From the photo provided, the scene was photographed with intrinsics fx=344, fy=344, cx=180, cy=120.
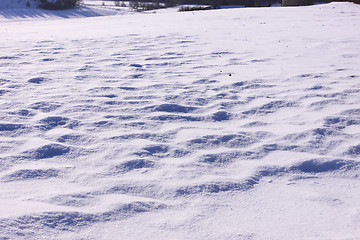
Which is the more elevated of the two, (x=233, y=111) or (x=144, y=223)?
(x=233, y=111)

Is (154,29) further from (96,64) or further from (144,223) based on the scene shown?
(144,223)

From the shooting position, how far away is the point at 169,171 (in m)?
2.20

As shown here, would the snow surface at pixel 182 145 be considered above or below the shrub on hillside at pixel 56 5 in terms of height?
below

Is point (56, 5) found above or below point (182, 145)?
above

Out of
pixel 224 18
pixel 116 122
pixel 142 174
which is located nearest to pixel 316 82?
pixel 116 122

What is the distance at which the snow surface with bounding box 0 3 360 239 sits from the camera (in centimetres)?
174

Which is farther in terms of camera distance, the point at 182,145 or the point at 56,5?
the point at 56,5

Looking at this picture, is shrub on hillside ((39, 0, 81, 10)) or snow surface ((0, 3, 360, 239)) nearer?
snow surface ((0, 3, 360, 239))

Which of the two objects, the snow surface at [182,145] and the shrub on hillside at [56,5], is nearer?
the snow surface at [182,145]

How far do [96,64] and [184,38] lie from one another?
2.23m

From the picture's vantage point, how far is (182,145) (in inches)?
100

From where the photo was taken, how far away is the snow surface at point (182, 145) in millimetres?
1738

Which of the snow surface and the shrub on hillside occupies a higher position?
the shrub on hillside

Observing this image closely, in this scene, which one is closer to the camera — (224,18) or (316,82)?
(316,82)
